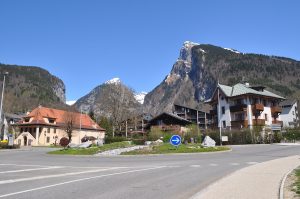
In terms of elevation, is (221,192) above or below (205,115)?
below

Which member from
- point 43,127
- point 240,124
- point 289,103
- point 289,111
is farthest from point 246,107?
point 43,127

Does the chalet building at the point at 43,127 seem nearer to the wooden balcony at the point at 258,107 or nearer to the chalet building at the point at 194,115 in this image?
the chalet building at the point at 194,115

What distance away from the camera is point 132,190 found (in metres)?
11.9

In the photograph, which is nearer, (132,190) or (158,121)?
(132,190)

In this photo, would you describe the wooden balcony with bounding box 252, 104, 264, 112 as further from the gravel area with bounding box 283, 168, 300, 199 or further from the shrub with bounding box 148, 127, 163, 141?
the gravel area with bounding box 283, 168, 300, 199

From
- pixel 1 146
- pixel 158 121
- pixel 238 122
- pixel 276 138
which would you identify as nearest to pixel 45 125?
pixel 158 121

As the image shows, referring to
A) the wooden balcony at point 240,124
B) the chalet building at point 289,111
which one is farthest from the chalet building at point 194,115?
the wooden balcony at point 240,124

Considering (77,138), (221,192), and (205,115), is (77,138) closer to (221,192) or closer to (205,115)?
(205,115)

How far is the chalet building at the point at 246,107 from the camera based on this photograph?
244 ft

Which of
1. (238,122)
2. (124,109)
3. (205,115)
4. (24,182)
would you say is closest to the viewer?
(24,182)

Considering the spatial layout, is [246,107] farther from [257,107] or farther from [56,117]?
[56,117]

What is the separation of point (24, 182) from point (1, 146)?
4589cm

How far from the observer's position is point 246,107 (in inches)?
2933

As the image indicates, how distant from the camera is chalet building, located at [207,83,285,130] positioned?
74.4 meters
